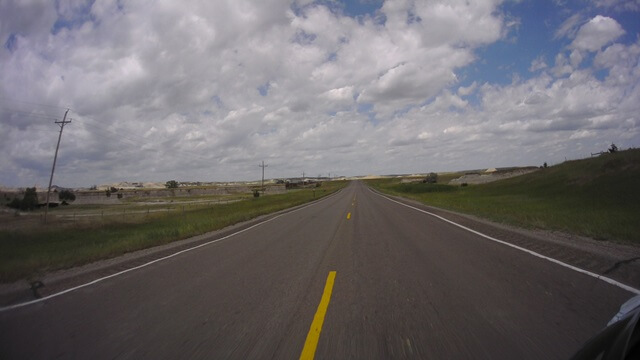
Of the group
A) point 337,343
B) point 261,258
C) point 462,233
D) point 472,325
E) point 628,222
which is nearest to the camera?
point 337,343

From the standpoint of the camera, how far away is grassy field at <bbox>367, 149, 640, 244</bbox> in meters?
13.4

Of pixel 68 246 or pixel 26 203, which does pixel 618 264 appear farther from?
pixel 26 203

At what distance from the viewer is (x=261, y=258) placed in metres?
9.54

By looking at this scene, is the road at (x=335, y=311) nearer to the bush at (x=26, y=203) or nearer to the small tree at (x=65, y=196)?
the bush at (x=26, y=203)

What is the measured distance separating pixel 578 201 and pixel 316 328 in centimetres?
2854

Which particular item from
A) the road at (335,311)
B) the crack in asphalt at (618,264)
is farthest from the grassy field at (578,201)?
the road at (335,311)

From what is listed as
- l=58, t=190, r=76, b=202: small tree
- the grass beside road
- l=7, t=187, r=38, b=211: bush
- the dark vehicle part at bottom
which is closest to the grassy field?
the dark vehicle part at bottom

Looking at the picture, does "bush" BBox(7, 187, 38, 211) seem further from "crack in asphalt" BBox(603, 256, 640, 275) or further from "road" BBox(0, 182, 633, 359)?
"crack in asphalt" BBox(603, 256, 640, 275)

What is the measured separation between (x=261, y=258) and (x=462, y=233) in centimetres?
678

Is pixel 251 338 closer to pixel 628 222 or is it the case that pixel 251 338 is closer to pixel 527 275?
pixel 527 275

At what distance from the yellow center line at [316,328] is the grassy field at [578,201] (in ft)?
28.4

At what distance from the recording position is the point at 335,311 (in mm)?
5270

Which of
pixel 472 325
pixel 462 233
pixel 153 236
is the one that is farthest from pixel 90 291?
pixel 462 233

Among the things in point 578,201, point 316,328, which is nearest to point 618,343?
point 316,328
